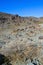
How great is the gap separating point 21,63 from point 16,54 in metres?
2.07

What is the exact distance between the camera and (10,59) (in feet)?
46.3

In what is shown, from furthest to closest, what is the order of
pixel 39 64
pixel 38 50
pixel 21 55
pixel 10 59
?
pixel 38 50 → pixel 21 55 → pixel 10 59 → pixel 39 64

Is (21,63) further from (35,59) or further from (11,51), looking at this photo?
(11,51)

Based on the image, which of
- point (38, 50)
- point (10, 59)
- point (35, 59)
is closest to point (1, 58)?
point (10, 59)

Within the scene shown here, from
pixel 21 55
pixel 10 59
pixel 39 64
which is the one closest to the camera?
pixel 39 64

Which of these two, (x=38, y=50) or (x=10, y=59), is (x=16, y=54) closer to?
(x=10, y=59)

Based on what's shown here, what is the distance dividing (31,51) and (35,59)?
2.27 metres

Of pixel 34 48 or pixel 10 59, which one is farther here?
pixel 34 48

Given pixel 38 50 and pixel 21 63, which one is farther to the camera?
pixel 38 50

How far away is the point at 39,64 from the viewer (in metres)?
13.1

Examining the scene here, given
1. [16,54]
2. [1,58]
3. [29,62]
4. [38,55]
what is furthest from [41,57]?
[1,58]

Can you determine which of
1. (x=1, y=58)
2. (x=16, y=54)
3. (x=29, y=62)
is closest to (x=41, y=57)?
(x=29, y=62)

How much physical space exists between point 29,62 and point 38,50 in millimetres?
3310

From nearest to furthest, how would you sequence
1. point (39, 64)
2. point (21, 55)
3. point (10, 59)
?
1. point (39, 64)
2. point (10, 59)
3. point (21, 55)
